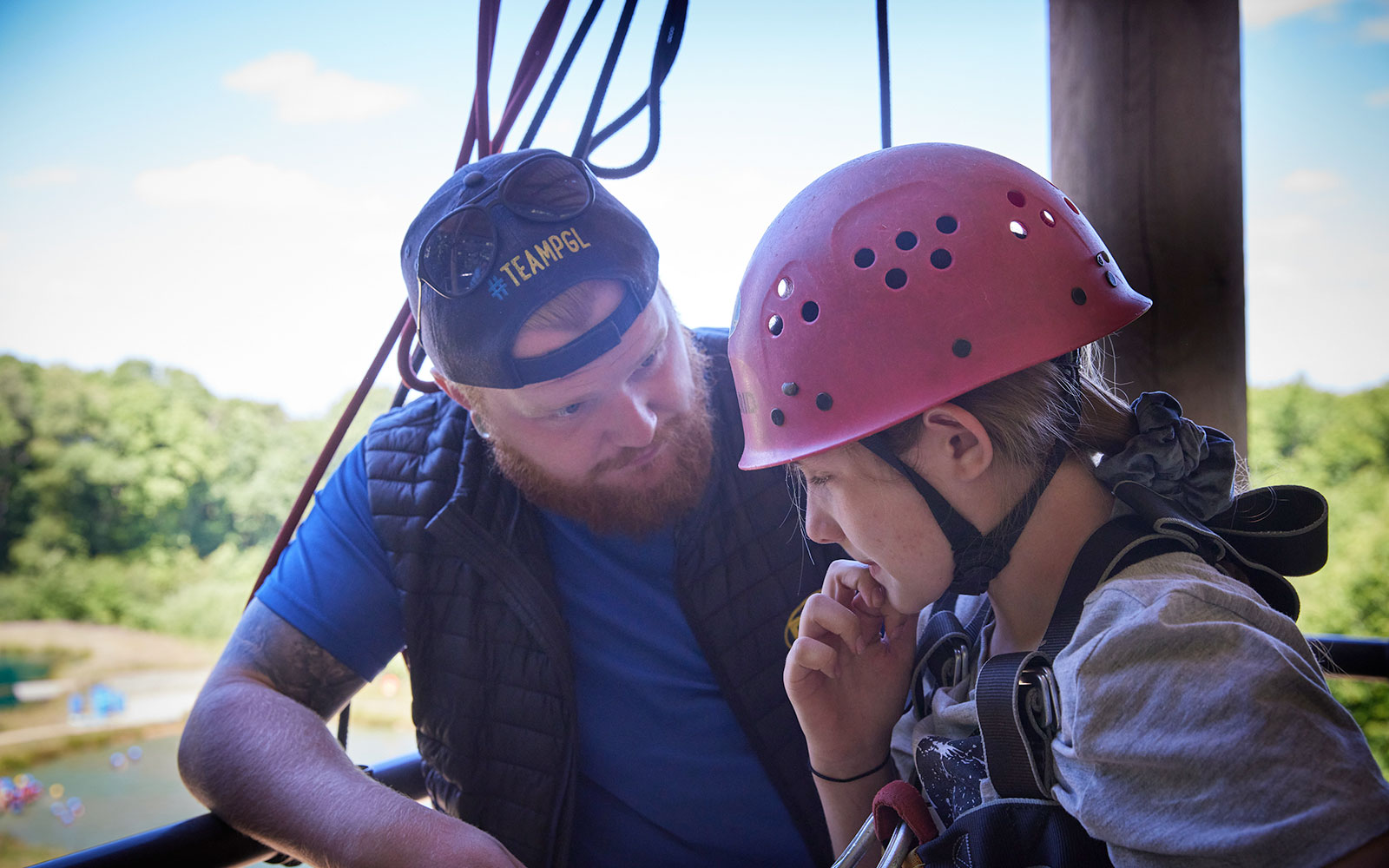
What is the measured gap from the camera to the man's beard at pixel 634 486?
1.75 m

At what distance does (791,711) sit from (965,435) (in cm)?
81

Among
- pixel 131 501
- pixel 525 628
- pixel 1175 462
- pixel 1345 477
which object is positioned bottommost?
pixel 131 501

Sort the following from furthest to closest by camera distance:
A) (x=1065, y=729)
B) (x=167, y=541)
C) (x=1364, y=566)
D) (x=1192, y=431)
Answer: (x=167, y=541)
(x=1364, y=566)
(x=1192, y=431)
(x=1065, y=729)

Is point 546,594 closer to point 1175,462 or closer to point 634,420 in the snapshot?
point 634,420

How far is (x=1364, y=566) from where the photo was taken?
928 centimetres

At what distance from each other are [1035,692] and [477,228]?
4.07 feet

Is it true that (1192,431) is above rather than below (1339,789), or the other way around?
above

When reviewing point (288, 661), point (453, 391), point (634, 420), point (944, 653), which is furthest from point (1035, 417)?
point (288, 661)

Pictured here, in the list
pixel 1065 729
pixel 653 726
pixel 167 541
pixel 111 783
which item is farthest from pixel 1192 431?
pixel 111 783

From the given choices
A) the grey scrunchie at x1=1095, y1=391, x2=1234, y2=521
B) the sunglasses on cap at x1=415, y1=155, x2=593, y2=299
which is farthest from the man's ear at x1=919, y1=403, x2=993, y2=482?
the sunglasses on cap at x1=415, y1=155, x2=593, y2=299

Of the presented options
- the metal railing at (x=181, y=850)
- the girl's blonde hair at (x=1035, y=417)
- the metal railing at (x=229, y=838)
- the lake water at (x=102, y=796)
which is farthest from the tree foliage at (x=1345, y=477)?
the lake water at (x=102, y=796)

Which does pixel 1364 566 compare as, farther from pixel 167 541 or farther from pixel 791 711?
pixel 167 541

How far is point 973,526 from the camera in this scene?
3.50 feet

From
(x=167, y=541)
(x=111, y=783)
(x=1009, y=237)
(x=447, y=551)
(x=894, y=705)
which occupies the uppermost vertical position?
(x=1009, y=237)
